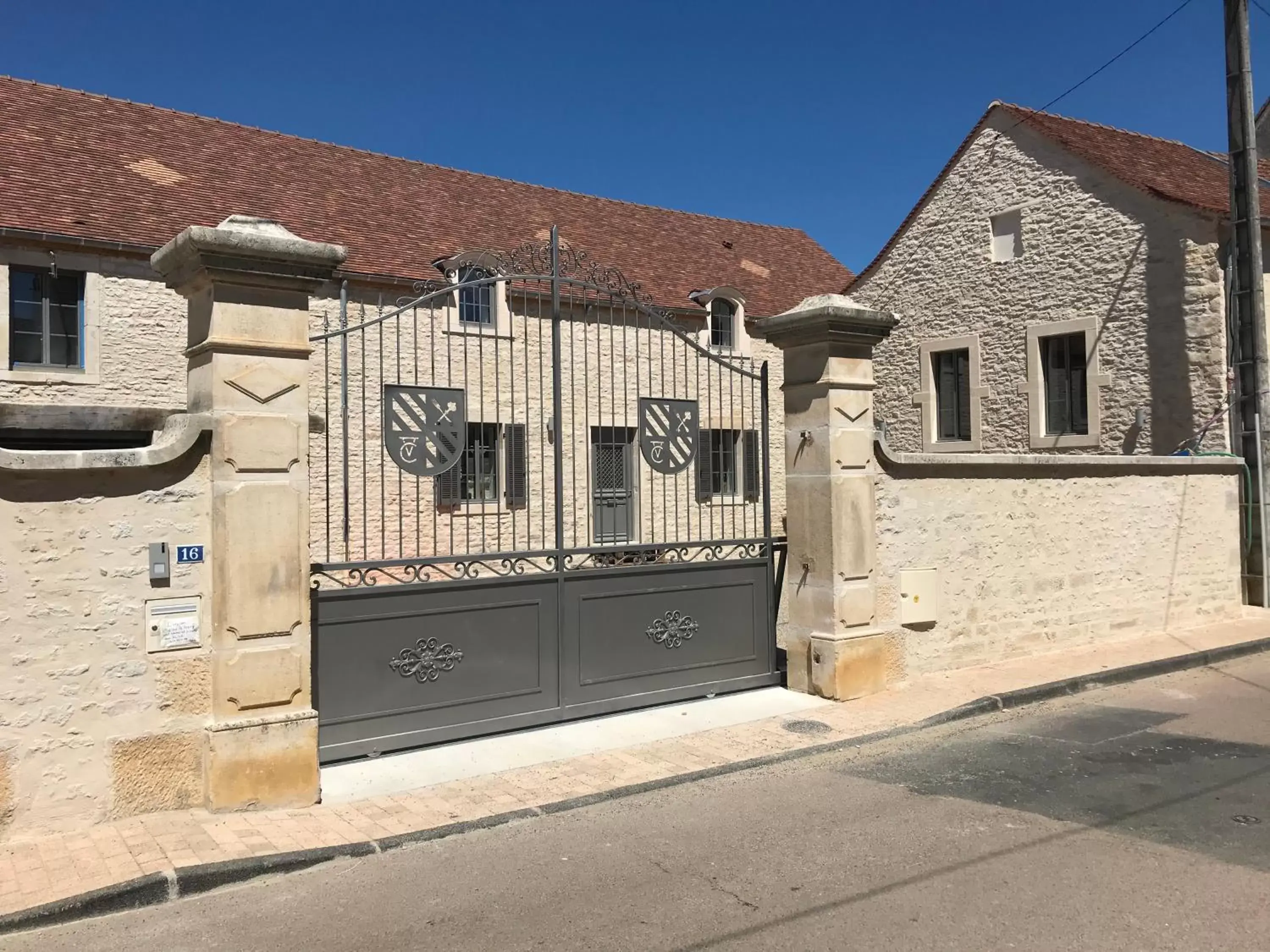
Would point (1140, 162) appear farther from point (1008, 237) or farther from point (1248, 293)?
point (1248, 293)

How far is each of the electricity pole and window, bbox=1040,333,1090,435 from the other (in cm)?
287

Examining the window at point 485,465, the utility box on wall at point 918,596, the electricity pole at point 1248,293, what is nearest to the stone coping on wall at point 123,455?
the utility box on wall at point 918,596

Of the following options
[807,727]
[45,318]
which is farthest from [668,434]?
[45,318]

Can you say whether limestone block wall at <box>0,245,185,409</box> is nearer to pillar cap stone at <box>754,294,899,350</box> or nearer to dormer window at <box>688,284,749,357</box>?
dormer window at <box>688,284,749,357</box>

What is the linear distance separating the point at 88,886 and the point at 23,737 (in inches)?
37.1

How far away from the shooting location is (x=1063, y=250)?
15742 mm

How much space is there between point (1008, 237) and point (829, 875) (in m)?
14.7

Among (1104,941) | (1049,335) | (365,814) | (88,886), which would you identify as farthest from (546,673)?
(1049,335)

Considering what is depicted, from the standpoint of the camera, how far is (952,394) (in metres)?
17.8

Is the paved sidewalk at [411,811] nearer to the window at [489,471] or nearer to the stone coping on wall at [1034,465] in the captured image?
the stone coping on wall at [1034,465]

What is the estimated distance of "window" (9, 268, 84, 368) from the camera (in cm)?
1409

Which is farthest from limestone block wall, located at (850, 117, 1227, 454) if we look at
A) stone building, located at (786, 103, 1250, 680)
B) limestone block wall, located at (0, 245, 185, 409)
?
limestone block wall, located at (0, 245, 185, 409)

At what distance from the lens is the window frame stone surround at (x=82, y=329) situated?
45.1ft

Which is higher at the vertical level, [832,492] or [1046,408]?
[1046,408]
